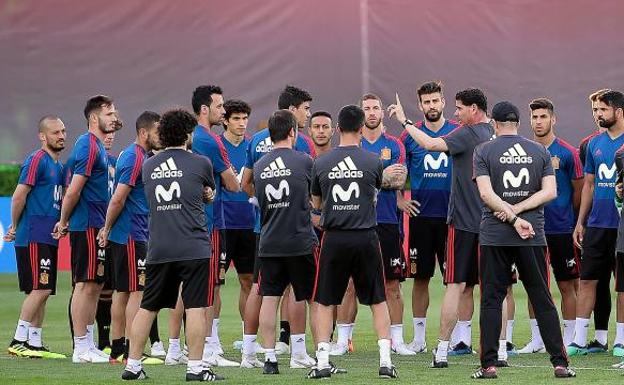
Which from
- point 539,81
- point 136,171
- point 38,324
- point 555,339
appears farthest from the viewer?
point 539,81

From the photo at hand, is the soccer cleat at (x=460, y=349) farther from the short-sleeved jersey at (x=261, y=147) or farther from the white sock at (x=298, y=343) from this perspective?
the short-sleeved jersey at (x=261, y=147)

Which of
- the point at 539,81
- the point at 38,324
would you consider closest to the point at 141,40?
the point at 539,81

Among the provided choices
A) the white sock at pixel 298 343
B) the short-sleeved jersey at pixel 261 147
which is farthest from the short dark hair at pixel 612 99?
the white sock at pixel 298 343

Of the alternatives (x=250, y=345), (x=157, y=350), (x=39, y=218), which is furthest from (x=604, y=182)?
(x=39, y=218)

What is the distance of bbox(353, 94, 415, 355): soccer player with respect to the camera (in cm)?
1421

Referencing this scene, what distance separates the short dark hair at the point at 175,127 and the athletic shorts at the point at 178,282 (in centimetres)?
97

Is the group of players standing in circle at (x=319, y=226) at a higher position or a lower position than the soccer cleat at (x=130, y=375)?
higher

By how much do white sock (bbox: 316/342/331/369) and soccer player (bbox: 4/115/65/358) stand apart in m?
3.73

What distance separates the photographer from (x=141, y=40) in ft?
78.5

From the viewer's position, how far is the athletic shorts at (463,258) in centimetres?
1246

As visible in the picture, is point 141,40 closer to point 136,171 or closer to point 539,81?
point 539,81

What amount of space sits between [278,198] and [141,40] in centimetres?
1244

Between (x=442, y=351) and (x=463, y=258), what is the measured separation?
0.83m

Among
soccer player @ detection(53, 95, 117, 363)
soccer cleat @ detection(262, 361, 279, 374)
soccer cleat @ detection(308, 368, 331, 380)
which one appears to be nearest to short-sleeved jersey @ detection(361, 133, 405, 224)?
soccer player @ detection(53, 95, 117, 363)
